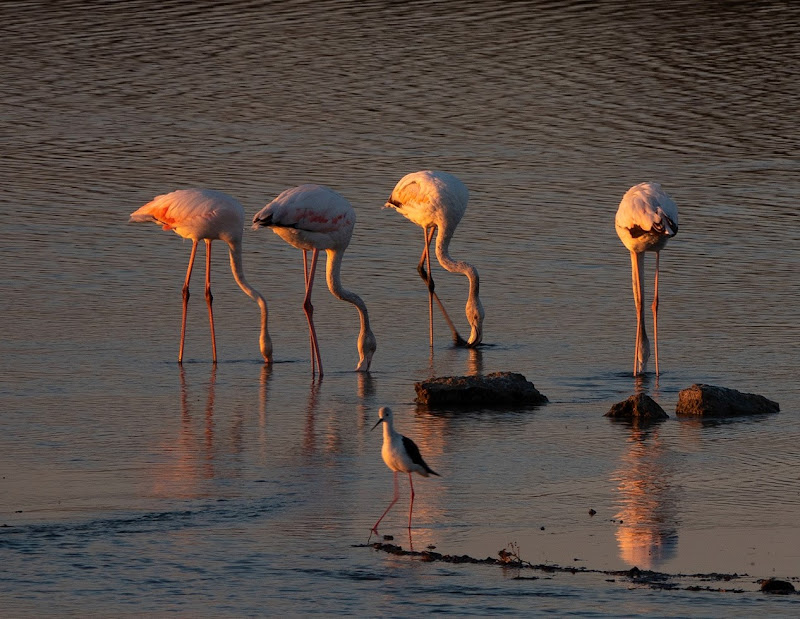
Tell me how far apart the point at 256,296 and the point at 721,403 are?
13.4 ft

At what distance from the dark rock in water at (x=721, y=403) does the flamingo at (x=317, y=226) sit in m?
2.72

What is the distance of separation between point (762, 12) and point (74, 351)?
80.5 feet

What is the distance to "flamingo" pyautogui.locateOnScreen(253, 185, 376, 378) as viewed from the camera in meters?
12.1

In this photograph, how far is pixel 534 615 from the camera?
6.38 m

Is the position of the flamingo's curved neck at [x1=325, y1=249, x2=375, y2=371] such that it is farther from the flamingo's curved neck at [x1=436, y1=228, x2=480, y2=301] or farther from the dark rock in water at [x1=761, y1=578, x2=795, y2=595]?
the dark rock in water at [x1=761, y1=578, x2=795, y2=595]

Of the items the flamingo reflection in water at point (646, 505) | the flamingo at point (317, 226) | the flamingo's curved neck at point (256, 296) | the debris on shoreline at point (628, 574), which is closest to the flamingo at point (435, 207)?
the flamingo at point (317, 226)

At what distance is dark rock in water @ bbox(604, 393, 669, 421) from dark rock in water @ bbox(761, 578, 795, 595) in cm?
340

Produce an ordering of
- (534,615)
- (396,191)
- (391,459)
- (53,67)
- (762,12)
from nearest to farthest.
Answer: (534,615)
(391,459)
(396,191)
(53,67)
(762,12)

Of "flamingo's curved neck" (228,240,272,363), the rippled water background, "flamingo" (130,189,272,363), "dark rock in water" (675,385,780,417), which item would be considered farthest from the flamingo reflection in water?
"flamingo" (130,189,272,363)

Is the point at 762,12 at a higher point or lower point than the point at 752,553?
higher

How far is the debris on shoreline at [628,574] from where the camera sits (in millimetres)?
6672

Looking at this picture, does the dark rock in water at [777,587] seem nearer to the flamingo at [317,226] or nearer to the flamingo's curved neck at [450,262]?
the flamingo at [317,226]

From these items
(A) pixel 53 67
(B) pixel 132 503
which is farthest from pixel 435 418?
(A) pixel 53 67

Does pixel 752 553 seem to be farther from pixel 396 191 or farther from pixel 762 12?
pixel 762 12
